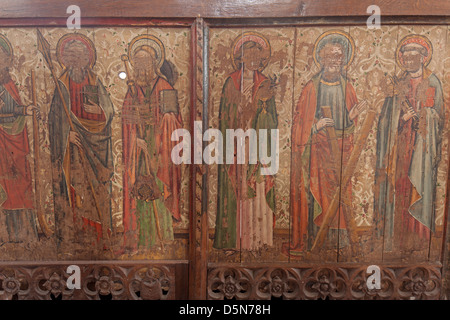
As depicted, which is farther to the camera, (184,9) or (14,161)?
(14,161)

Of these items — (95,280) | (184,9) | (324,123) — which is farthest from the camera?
(95,280)

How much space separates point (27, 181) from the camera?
2.41m

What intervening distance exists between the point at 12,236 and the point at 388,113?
3.08 metres

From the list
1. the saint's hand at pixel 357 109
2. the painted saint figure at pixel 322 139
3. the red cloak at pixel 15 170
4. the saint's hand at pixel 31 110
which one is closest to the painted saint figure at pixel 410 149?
the saint's hand at pixel 357 109

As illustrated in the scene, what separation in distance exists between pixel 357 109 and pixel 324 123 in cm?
27

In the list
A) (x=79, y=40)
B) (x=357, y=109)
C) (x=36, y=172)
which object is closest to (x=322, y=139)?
(x=357, y=109)

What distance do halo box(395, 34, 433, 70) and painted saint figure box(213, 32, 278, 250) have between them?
96 cm

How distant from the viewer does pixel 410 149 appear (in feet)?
7.75

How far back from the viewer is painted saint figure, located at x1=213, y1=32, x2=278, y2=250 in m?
2.32

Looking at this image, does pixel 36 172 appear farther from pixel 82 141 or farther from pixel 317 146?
pixel 317 146

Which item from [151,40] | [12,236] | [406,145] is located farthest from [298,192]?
[12,236]

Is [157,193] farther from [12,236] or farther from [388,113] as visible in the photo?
[388,113]

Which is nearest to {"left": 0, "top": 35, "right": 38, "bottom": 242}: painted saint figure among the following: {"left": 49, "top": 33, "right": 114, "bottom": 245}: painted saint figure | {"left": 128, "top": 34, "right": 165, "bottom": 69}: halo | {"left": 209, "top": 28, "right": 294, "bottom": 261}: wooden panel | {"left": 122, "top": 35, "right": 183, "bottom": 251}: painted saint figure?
{"left": 49, "top": 33, "right": 114, "bottom": 245}: painted saint figure

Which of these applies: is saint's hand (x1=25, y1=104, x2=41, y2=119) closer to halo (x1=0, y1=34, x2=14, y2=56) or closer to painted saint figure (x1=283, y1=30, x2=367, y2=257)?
halo (x1=0, y1=34, x2=14, y2=56)
